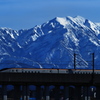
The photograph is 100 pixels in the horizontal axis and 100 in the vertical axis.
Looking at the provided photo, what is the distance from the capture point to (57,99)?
455 ft

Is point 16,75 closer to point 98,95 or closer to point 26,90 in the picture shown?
point 26,90

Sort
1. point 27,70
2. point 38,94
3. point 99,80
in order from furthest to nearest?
point 27,70 → point 38,94 → point 99,80

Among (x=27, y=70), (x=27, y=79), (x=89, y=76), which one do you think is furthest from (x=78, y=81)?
(x=27, y=70)

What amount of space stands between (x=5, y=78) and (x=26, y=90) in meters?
8.79

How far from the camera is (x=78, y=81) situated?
132625mm

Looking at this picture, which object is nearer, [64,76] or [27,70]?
[64,76]

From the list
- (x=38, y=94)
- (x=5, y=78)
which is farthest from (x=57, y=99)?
(x=5, y=78)

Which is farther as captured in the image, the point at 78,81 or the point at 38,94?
the point at 38,94

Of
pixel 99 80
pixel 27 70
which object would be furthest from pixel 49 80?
pixel 27 70

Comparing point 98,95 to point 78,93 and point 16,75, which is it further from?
point 16,75

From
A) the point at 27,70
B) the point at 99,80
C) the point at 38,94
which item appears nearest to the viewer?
the point at 99,80

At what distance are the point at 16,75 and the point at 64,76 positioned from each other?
36.5 ft

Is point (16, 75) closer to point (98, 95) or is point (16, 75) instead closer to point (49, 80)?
point (49, 80)

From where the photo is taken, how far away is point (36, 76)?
133000 millimetres
